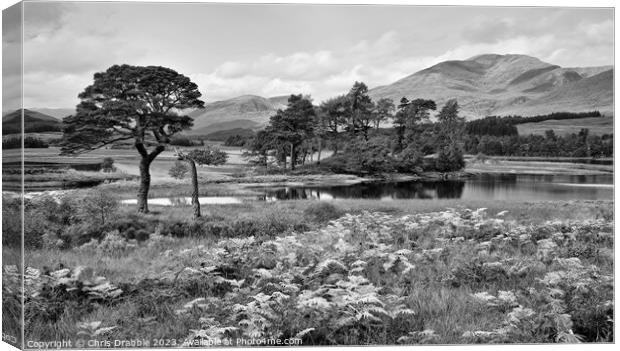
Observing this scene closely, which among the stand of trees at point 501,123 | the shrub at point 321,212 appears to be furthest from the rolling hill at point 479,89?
the shrub at point 321,212

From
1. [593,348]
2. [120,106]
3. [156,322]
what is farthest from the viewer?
[120,106]

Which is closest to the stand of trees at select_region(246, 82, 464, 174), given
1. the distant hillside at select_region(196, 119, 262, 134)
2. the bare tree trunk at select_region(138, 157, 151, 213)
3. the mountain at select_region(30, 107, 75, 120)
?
the distant hillside at select_region(196, 119, 262, 134)

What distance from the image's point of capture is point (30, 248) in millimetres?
9008

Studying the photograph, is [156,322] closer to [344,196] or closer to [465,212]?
[344,196]

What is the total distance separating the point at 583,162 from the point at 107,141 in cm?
832

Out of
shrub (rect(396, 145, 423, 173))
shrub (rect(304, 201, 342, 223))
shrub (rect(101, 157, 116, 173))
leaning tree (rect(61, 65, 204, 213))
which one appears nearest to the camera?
leaning tree (rect(61, 65, 204, 213))

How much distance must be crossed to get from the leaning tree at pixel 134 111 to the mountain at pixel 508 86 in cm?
340

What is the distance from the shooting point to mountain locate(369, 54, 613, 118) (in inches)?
411

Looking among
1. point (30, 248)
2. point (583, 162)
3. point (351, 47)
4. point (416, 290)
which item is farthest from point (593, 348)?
point (30, 248)

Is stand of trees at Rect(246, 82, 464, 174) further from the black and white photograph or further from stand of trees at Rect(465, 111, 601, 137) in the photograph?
stand of trees at Rect(465, 111, 601, 137)

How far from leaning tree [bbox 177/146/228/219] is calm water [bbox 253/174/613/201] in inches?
46.8

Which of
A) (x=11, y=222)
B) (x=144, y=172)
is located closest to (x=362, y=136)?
(x=144, y=172)

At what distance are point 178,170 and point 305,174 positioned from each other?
2.24 meters

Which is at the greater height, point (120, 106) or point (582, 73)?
point (582, 73)
